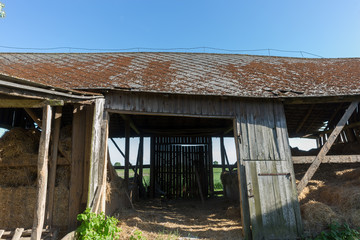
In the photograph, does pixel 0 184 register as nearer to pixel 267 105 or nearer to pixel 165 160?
pixel 267 105

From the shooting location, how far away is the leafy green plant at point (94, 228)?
4250mm

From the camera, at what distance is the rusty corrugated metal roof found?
6.25 m

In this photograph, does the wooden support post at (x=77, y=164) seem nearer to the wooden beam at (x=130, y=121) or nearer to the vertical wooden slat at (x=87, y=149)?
the vertical wooden slat at (x=87, y=149)

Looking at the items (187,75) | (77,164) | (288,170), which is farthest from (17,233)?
(288,170)

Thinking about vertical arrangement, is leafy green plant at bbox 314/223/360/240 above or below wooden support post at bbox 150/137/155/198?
below

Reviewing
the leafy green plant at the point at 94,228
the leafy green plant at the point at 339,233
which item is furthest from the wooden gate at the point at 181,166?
the leafy green plant at the point at 94,228

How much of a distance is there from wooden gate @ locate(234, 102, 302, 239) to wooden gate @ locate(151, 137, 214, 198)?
653 centimetres

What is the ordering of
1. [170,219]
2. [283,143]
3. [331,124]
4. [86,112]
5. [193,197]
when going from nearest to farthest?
[86,112] < [283,143] < [170,219] < [331,124] < [193,197]

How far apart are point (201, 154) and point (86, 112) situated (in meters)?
8.39

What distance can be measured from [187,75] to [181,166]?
668cm

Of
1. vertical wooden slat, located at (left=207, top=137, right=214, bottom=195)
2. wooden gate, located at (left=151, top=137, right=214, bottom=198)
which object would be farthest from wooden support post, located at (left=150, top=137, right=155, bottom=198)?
vertical wooden slat, located at (left=207, top=137, right=214, bottom=195)

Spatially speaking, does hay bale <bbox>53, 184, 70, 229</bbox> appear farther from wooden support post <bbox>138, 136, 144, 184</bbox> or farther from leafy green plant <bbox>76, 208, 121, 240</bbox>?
wooden support post <bbox>138, 136, 144, 184</bbox>

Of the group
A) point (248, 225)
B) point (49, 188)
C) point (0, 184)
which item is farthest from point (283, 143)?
point (0, 184)

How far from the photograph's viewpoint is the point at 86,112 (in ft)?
19.4
